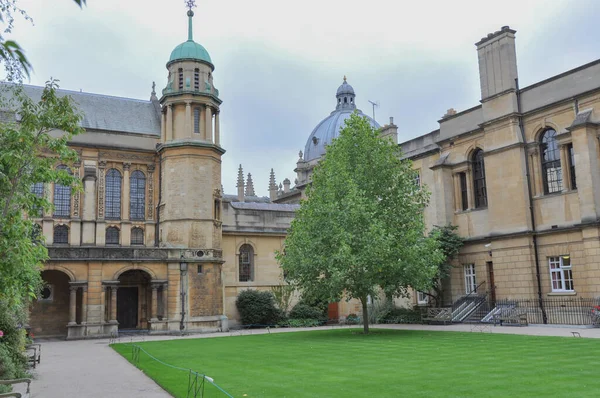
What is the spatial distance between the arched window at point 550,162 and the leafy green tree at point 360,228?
756 centimetres

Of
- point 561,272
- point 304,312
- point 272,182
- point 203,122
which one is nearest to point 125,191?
point 203,122

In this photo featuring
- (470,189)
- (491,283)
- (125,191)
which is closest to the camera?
(491,283)

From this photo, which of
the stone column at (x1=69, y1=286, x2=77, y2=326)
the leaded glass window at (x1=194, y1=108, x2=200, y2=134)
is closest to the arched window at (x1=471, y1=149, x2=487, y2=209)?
the leaded glass window at (x1=194, y1=108, x2=200, y2=134)

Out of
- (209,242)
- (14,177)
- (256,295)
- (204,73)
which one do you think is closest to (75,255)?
(209,242)

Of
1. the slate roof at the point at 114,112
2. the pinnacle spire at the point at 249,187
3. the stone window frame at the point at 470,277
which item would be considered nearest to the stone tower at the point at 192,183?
the slate roof at the point at 114,112

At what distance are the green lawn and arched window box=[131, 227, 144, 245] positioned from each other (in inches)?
687

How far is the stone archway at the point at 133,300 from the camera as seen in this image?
38188mm

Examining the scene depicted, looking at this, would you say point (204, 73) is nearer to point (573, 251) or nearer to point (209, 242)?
point (209, 242)

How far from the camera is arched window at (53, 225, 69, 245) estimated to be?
3797cm

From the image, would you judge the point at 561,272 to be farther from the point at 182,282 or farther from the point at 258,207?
the point at 258,207

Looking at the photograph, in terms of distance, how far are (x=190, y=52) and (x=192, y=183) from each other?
9278 mm

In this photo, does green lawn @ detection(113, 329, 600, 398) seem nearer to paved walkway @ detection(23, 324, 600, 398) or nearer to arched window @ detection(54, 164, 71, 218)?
paved walkway @ detection(23, 324, 600, 398)

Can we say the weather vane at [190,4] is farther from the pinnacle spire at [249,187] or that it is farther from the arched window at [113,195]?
the pinnacle spire at [249,187]

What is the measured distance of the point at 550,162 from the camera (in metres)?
30.8
